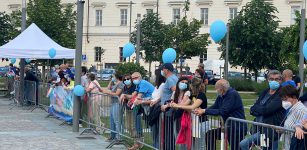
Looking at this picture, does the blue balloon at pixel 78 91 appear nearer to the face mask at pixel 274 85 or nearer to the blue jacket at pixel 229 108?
the blue jacket at pixel 229 108

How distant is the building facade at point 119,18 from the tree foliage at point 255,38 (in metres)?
22.0

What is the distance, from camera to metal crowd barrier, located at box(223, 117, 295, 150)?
24.4 feet

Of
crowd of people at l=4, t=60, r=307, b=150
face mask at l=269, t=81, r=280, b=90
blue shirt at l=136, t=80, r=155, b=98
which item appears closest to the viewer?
crowd of people at l=4, t=60, r=307, b=150

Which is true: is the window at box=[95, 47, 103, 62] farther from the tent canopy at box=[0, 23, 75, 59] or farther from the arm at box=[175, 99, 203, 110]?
the arm at box=[175, 99, 203, 110]

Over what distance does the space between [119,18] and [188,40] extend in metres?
25.3

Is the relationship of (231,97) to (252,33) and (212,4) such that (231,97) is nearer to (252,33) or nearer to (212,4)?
(252,33)

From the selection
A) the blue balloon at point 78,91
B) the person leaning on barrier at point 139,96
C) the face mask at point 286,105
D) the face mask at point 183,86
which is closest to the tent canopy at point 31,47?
the blue balloon at point 78,91

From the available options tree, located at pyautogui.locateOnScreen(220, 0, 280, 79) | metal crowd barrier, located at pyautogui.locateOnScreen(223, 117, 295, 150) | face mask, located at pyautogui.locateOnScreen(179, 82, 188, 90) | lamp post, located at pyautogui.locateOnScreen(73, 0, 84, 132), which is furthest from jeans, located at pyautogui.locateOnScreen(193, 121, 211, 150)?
tree, located at pyautogui.locateOnScreen(220, 0, 280, 79)

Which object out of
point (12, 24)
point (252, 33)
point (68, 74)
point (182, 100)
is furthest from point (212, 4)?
point (182, 100)

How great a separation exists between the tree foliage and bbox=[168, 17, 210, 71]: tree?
10.8 feet

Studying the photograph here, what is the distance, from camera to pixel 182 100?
33.1ft

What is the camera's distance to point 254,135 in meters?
8.17

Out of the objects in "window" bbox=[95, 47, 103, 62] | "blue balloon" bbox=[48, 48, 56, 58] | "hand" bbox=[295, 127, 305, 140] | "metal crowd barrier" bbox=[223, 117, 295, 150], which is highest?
"window" bbox=[95, 47, 103, 62]

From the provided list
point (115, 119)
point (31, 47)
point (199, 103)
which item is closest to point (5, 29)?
point (31, 47)
